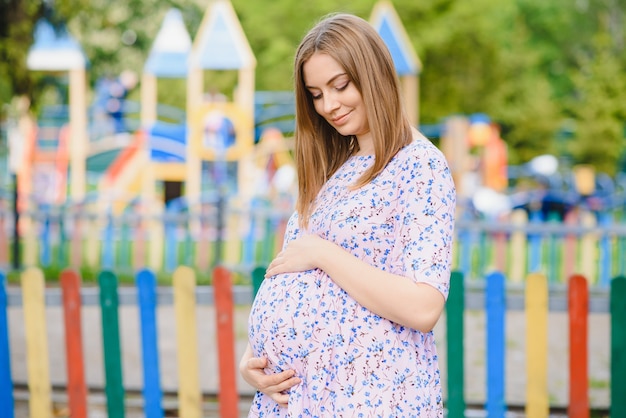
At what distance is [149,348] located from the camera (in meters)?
3.75

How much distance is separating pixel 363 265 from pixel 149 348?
89.1 inches

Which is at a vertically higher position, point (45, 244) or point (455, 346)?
point (45, 244)

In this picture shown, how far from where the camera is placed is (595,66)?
2394 cm

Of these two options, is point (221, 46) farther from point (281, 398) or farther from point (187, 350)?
point (281, 398)

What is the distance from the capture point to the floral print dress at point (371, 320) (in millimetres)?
1706

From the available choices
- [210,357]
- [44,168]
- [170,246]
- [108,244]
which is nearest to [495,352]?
[210,357]

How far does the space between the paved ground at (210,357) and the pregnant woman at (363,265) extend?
2.86m

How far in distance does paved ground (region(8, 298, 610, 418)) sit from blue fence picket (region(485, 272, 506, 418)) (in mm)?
937

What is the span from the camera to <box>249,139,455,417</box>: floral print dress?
171 centimetres

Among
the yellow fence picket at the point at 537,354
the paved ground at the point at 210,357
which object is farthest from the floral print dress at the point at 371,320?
the paved ground at the point at 210,357

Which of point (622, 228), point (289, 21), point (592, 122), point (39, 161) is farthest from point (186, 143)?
point (592, 122)

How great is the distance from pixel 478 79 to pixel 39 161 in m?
12.1

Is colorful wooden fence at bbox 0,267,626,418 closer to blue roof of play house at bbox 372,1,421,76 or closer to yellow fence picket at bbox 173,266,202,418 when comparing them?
yellow fence picket at bbox 173,266,202,418

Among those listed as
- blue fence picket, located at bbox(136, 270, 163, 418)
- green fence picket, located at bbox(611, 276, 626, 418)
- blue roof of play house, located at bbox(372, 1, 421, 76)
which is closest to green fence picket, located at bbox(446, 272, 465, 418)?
green fence picket, located at bbox(611, 276, 626, 418)
